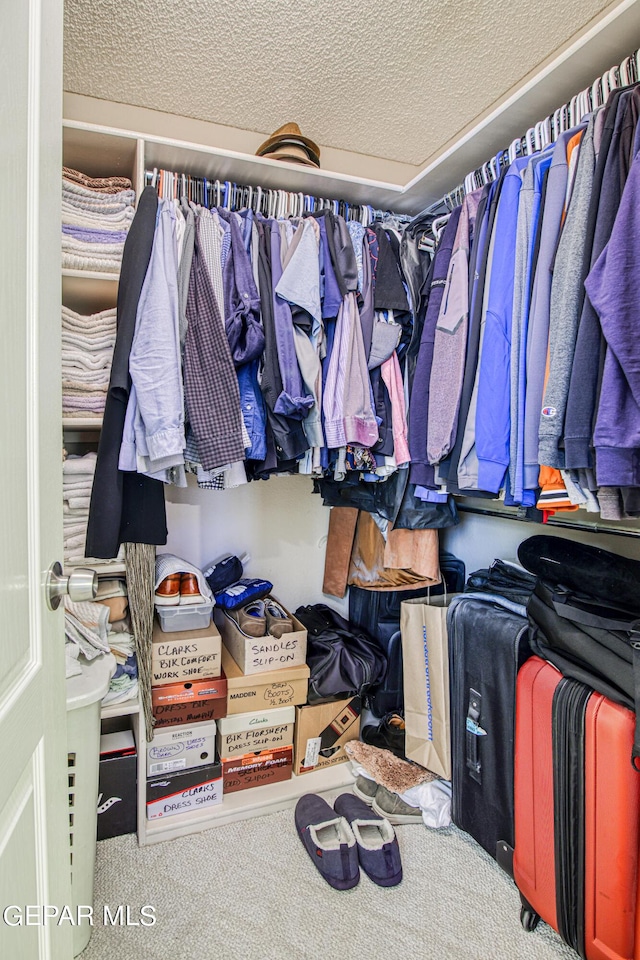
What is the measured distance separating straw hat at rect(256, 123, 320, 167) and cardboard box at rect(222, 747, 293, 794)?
2.03 m

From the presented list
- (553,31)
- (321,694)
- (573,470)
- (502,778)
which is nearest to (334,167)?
(553,31)

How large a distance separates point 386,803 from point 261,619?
75 cm

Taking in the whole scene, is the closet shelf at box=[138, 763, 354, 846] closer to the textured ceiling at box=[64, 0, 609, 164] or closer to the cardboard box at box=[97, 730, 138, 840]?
the cardboard box at box=[97, 730, 138, 840]

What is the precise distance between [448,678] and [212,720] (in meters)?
0.81

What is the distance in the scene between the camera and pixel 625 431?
1.02m

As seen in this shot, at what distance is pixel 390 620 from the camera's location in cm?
229

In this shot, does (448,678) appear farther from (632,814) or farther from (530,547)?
(632,814)

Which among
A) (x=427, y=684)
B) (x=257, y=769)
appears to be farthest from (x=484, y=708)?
(x=257, y=769)

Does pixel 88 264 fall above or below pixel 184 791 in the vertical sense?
above

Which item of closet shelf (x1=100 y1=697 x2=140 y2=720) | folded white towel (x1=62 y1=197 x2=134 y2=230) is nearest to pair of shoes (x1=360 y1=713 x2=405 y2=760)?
closet shelf (x1=100 y1=697 x2=140 y2=720)

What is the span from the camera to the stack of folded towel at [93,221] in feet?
5.05

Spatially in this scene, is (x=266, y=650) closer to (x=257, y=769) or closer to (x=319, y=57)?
(x=257, y=769)

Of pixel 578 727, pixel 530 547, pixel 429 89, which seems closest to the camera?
pixel 578 727

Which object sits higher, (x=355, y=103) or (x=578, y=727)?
(x=355, y=103)
